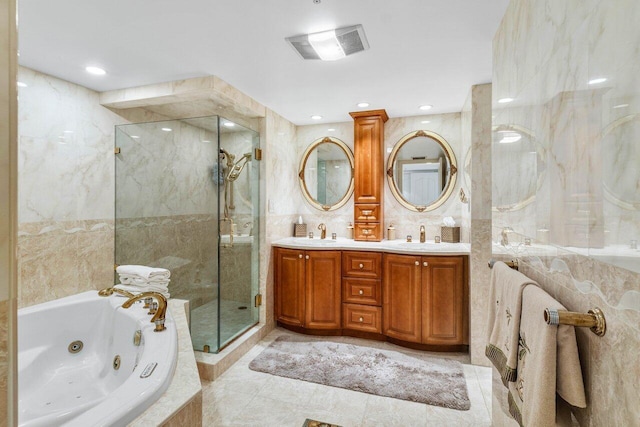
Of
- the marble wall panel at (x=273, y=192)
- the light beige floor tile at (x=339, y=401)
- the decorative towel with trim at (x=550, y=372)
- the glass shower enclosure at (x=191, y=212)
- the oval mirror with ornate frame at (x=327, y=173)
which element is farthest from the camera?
the oval mirror with ornate frame at (x=327, y=173)

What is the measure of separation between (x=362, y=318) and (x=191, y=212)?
1897mm

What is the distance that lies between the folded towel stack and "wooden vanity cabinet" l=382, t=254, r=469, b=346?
1.98 meters

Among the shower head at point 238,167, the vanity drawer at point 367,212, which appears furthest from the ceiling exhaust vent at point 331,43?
the vanity drawer at point 367,212

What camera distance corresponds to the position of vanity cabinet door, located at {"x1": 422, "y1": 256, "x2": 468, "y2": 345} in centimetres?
279

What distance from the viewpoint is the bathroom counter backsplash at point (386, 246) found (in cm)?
285

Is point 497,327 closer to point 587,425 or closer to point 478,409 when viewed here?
point 587,425

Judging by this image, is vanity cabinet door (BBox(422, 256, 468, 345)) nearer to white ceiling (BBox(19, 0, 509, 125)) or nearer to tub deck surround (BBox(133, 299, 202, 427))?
white ceiling (BBox(19, 0, 509, 125))

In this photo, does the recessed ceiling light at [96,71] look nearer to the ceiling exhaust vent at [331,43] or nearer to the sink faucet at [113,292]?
the ceiling exhaust vent at [331,43]

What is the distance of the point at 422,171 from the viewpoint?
358 cm

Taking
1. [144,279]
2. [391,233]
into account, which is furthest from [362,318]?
[144,279]

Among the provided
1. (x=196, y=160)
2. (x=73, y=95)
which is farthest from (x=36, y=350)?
(x=73, y=95)

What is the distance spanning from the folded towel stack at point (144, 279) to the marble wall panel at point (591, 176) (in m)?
2.34

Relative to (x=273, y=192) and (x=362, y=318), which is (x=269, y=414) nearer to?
(x=362, y=318)

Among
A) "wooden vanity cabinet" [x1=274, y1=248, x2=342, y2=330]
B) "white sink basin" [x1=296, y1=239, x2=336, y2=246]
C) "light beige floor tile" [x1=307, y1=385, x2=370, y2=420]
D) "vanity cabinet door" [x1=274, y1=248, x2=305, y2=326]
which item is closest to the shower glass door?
"vanity cabinet door" [x1=274, y1=248, x2=305, y2=326]
